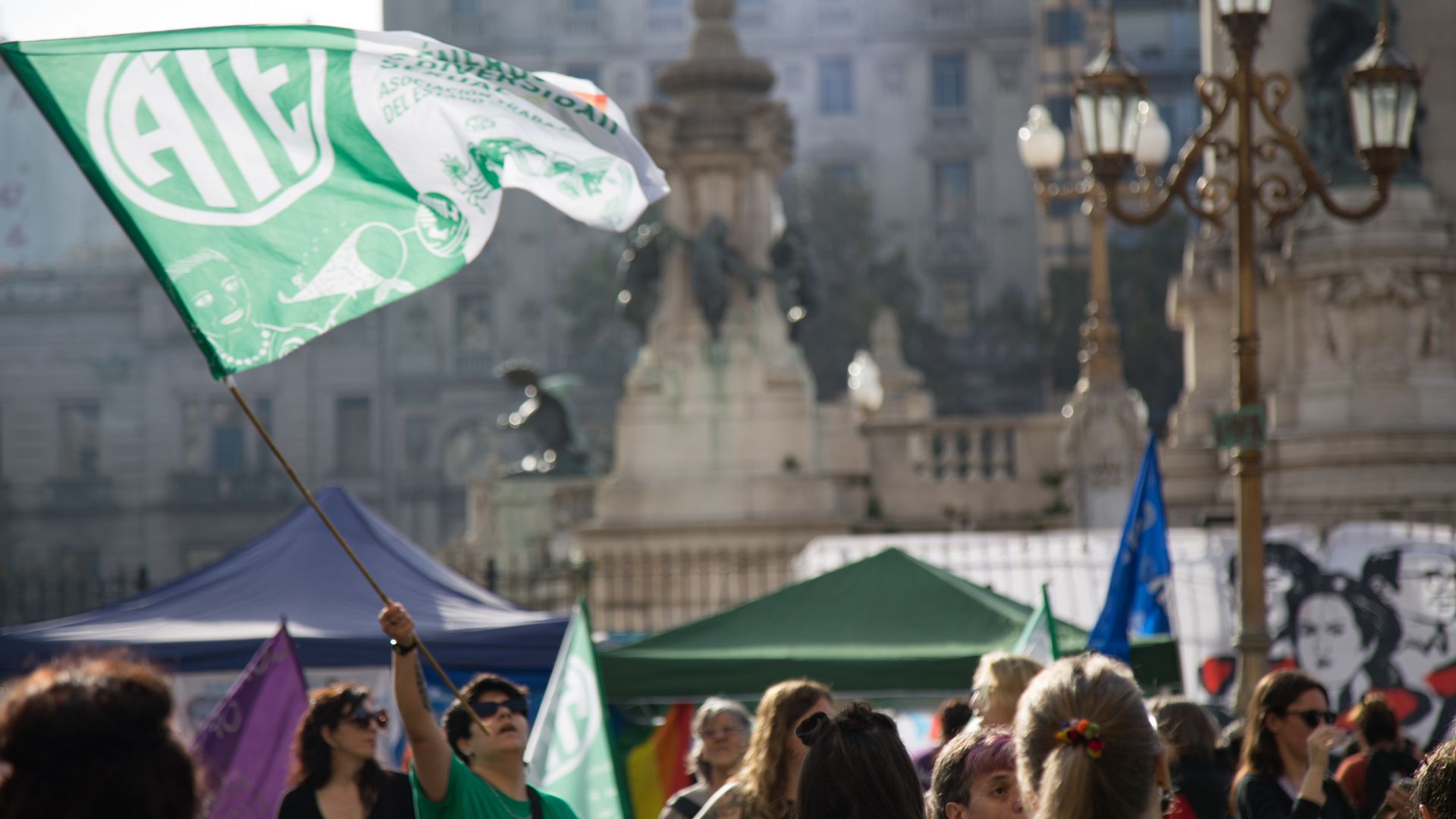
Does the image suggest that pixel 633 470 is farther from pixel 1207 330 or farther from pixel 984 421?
pixel 1207 330

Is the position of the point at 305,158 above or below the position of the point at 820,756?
above

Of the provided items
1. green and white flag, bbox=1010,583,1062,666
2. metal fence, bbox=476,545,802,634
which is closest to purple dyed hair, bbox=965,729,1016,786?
green and white flag, bbox=1010,583,1062,666

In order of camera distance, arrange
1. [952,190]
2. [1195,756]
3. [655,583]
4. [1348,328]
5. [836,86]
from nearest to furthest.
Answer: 1. [1195,756]
2. [1348,328]
3. [655,583]
4. [952,190]
5. [836,86]

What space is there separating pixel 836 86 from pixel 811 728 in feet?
192

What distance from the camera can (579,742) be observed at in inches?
276

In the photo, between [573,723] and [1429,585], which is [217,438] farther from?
[573,723]

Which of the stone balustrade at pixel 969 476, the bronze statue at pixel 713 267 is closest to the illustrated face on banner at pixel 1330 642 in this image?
the stone balustrade at pixel 969 476

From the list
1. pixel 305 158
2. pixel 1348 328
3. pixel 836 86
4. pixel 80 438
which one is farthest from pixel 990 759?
pixel 80 438

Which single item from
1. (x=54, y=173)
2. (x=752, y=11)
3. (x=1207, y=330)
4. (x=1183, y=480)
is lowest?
(x=1183, y=480)

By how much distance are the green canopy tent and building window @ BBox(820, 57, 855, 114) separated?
5317cm

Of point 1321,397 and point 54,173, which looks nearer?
point 1321,397

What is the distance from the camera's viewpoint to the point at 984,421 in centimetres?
2100

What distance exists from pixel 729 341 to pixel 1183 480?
15.6 ft

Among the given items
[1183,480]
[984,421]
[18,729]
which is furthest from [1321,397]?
[18,729]
